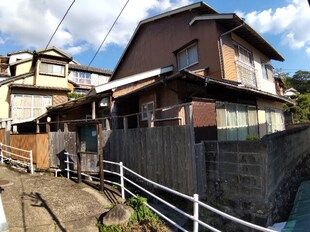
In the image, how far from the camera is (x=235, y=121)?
1148 cm

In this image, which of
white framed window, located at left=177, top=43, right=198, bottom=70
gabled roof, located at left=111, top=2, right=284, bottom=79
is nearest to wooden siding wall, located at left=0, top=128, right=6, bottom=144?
gabled roof, located at left=111, top=2, right=284, bottom=79

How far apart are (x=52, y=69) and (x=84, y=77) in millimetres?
12276

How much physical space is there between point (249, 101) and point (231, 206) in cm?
815

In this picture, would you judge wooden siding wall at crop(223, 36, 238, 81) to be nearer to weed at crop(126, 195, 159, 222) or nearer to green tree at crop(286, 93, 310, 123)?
weed at crop(126, 195, 159, 222)

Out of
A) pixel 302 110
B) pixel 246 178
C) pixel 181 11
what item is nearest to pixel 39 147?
pixel 246 178

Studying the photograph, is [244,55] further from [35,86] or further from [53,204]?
[35,86]

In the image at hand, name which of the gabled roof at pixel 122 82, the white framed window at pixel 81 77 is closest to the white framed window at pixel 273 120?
the gabled roof at pixel 122 82

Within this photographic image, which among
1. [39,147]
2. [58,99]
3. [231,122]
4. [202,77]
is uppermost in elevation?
[58,99]

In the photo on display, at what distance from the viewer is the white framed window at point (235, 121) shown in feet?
34.1

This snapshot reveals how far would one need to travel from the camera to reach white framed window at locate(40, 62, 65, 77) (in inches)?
848

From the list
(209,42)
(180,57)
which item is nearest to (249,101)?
(209,42)

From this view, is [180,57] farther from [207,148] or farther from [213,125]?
[207,148]

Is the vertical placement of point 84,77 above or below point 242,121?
above

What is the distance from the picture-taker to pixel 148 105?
1209cm
